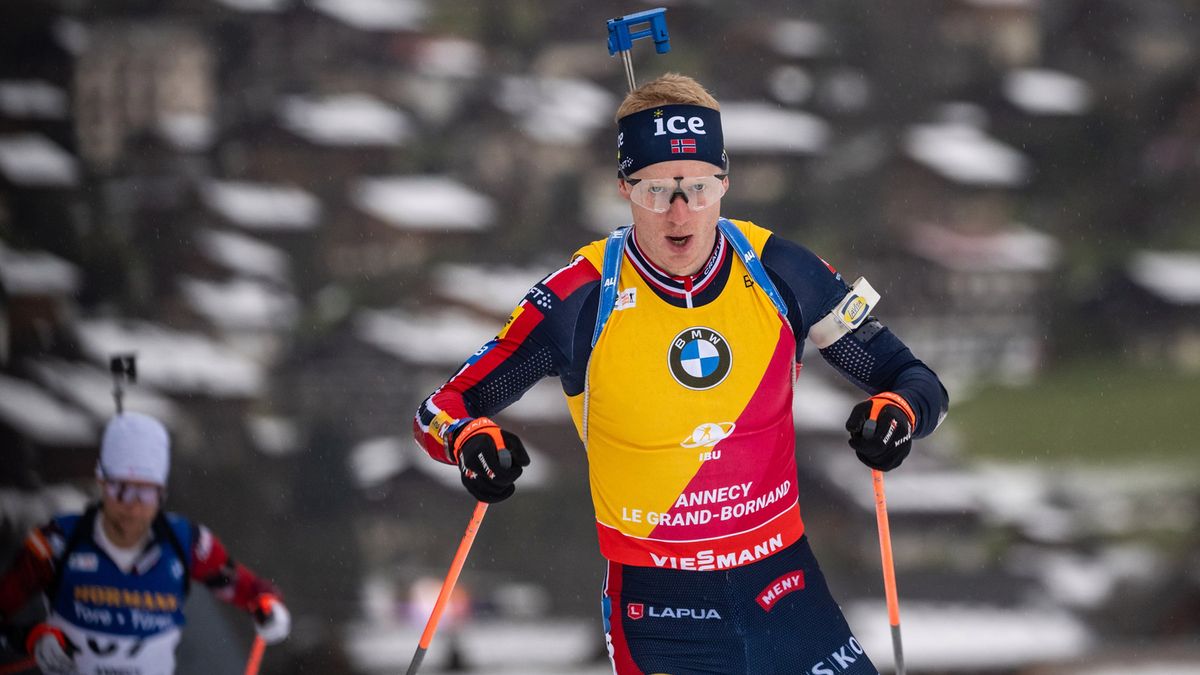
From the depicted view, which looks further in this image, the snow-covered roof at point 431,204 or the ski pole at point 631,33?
the snow-covered roof at point 431,204

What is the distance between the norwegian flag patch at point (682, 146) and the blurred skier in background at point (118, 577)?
2.38 metres

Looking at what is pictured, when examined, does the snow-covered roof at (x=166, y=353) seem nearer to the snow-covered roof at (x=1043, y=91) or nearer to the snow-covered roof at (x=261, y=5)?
the snow-covered roof at (x=261, y=5)

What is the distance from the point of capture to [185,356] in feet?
18.4

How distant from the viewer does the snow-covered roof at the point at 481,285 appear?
18.2 ft

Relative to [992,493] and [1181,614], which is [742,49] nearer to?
[992,493]

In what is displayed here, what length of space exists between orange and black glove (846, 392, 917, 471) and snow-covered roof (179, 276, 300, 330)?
337cm

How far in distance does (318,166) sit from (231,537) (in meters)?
1.64

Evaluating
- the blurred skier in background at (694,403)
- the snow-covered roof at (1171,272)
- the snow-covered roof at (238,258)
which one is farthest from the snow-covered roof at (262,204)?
the snow-covered roof at (1171,272)

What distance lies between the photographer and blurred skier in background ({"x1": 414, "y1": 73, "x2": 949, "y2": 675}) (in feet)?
9.21

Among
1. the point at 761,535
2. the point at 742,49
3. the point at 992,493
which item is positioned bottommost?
the point at 761,535

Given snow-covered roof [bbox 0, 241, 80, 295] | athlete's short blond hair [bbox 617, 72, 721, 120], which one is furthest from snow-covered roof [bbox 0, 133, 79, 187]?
athlete's short blond hair [bbox 617, 72, 721, 120]

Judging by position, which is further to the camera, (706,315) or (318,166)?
(318,166)

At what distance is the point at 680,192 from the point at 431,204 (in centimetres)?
284

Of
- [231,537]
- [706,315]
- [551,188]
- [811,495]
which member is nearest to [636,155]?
[706,315]
